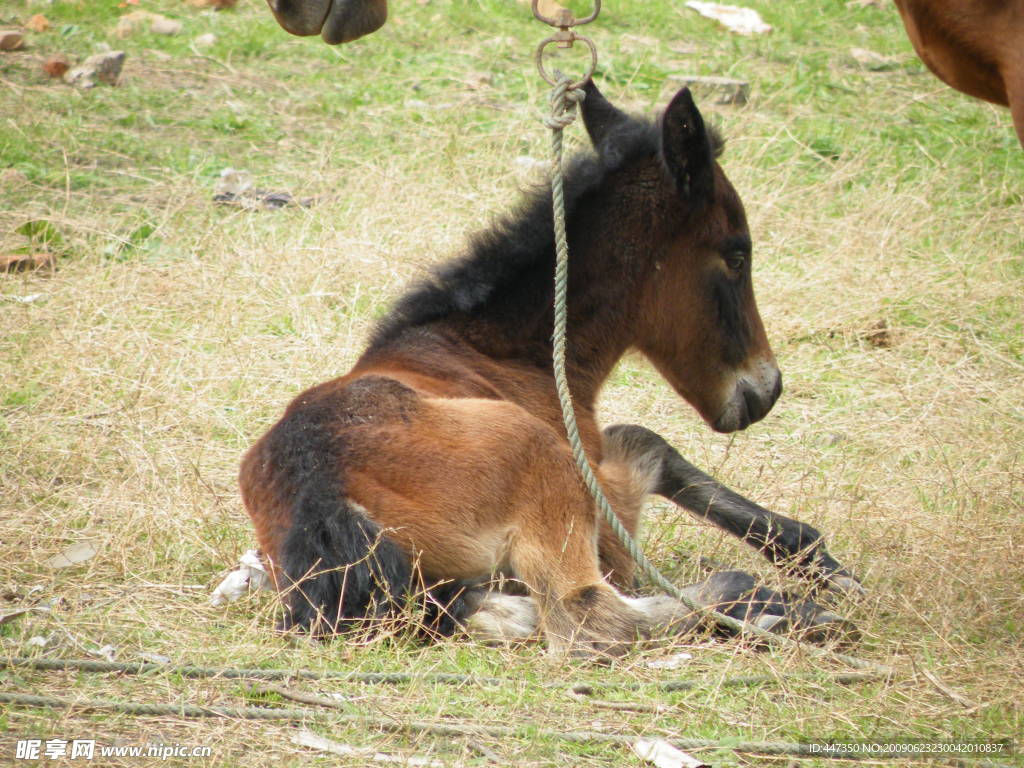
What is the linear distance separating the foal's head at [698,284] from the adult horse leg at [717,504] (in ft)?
1.15

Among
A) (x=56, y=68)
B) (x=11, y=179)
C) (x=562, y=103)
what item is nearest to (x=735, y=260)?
(x=562, y=103)

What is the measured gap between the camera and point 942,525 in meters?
4.33

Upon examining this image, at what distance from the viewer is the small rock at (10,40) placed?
9766mm

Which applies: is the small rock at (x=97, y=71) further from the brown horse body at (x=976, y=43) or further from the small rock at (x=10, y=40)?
the brown horse body at (x=976, y=43)

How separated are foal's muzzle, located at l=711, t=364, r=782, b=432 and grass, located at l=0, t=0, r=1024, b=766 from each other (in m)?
0.34

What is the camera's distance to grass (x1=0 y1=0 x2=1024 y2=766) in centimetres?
316

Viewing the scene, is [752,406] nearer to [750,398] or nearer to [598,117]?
[750,398]

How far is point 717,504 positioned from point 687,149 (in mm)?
1350

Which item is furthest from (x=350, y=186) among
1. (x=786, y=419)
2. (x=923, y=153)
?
(x=923, y=153)

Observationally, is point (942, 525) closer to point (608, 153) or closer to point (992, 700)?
point (992, 700)

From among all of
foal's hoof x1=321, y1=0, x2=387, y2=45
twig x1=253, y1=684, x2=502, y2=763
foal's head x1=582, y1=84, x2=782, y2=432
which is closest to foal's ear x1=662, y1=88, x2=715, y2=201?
foal's head x1=582, y1=84, x2=782, y2=432

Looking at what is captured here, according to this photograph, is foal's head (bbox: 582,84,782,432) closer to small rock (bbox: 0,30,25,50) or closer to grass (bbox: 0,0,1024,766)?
grass (bbox: 0,0,1024,766)

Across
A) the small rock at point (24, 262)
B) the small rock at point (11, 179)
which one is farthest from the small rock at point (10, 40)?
the small rock at point (24, 262)

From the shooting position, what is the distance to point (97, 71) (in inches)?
371
